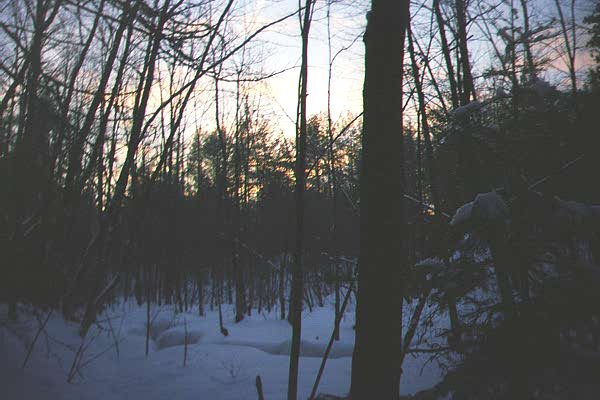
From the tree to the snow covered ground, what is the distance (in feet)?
8.89

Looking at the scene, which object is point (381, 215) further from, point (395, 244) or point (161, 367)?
point (161, 367)

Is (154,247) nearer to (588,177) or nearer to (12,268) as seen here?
(12,268)

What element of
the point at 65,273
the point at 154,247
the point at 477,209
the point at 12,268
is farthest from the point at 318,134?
the point at 154,247

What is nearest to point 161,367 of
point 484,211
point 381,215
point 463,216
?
point 381,215

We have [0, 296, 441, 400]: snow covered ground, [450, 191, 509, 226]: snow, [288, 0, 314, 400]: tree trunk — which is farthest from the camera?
[0, 296, 441, 400]: snow covered ground

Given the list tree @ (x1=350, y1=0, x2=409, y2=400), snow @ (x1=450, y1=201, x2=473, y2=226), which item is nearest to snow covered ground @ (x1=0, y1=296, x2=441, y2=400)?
tree @ (x1=350, y1=0, x2=409, y2=400)

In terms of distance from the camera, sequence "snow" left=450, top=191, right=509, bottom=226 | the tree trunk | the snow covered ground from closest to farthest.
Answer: "snow" left=450, top=191, right=509, bottom=226, the tree trunk, the snow covered ground

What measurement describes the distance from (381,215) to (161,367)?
6741mm

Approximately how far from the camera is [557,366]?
9.64ft

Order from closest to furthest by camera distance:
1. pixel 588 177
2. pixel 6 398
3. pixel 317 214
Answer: pixel 588 177
pixel 6 398
pixel 317 214

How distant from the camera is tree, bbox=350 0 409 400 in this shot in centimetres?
278

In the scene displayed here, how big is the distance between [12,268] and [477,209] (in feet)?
23.1

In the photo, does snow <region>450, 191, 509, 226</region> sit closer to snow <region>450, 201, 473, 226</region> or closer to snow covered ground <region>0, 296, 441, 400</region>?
snow <region>450, 201, 473, 226</region>

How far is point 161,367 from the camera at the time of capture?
7629mm
